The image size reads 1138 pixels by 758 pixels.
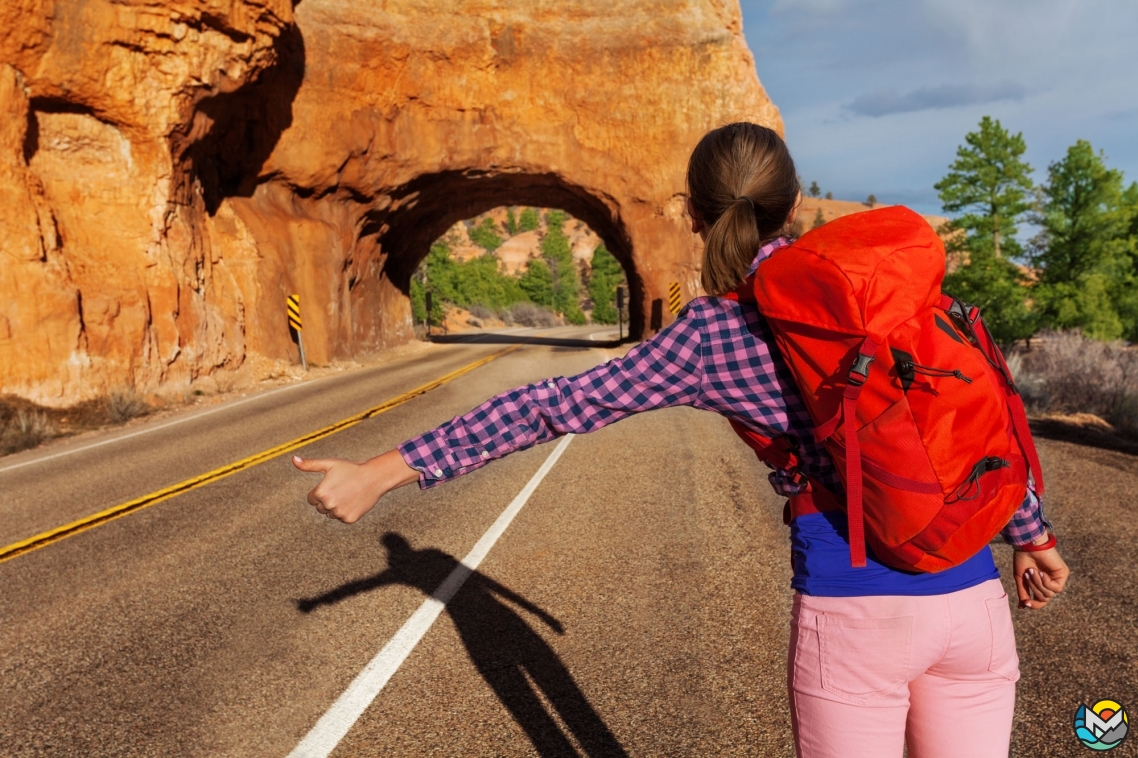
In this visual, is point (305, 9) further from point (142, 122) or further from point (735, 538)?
point (735, 538)

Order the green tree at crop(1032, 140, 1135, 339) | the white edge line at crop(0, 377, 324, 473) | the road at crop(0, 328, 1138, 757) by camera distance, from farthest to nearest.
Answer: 1. the green tree at crop(1032, 140, 1135, 339)
2. the white edge line at crop(0, 377, 324, 473)
3. the road at crop(0, 328, 1138, 757)

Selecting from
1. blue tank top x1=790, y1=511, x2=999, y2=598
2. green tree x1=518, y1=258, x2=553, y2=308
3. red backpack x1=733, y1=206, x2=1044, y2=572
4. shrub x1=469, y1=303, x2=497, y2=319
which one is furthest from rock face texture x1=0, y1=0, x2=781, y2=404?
green tree x1=518, y1=258, x2=553, y2=308

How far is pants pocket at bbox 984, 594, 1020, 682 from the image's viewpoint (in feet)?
5.21

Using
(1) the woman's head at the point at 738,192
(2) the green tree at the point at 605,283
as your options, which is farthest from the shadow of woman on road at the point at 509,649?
(2) the green tree at the point at 605,283

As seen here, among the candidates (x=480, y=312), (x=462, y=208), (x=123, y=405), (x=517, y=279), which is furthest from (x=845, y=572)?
(x=517, y=279)

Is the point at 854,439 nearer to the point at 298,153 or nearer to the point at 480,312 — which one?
the point at 298,153

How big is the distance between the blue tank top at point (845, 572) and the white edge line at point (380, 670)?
238 cm

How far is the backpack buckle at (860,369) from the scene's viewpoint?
1.38m

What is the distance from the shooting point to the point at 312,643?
4.20 meters

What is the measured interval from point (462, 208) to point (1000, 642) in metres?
33.2

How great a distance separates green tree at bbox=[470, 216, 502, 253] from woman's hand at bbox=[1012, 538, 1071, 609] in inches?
4022

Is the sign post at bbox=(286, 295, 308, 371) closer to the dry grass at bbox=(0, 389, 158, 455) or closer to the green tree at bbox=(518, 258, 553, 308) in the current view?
the dry grass at bbox=(0, 389, 158, 455)

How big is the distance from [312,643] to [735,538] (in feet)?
10.3

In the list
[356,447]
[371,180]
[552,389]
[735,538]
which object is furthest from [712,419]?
[371,180]
